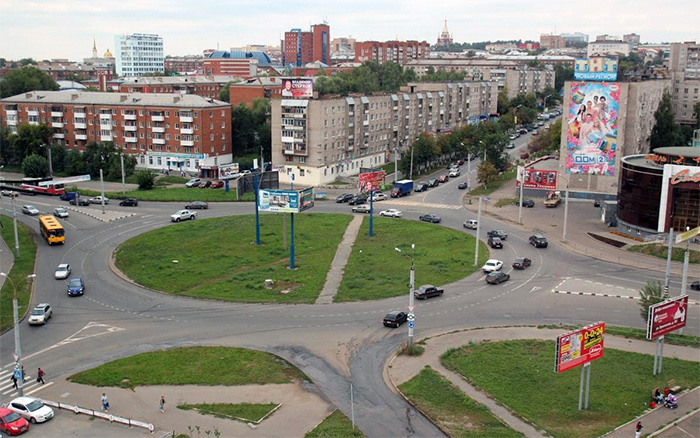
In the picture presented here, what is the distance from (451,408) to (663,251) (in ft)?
126

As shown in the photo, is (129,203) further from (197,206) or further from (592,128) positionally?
(592,128)

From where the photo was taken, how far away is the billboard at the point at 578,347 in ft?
108

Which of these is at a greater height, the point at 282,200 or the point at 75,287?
the point at 282,200

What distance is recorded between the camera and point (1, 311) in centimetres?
4769

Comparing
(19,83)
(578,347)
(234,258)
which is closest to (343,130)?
(234,258)

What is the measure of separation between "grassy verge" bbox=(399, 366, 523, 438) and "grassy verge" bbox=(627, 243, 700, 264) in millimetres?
→ 34271

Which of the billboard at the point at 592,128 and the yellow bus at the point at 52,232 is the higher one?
the billboard at the point at 592,128

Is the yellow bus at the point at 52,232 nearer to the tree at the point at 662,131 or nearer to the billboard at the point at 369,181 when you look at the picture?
the billboard at the point at 369,181

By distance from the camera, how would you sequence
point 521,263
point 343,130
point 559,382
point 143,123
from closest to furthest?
1. point 559,382
2. point 521,263
3. point 343,130
4. point 143,123

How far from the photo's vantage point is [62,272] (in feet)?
183

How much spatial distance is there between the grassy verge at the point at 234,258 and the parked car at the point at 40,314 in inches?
335

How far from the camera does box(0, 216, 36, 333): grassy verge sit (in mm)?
47750

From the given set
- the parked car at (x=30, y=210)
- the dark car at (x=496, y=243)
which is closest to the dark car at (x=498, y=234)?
the dark car at (x=496, y=243)

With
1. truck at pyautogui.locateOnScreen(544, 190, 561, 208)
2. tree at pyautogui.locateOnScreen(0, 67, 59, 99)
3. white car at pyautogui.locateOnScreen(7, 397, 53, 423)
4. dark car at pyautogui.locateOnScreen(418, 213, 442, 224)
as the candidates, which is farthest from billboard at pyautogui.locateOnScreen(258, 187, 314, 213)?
tree at pyautogui.locateOnScreen(0, 67, 59, 99)
